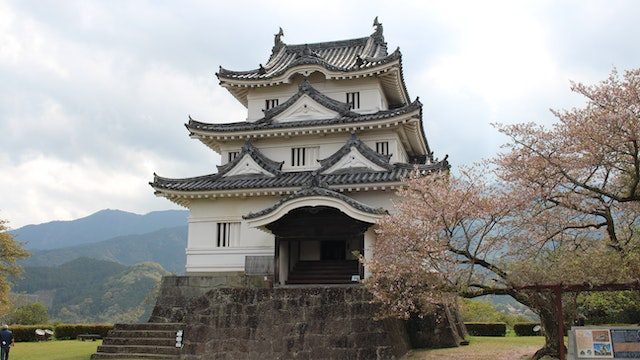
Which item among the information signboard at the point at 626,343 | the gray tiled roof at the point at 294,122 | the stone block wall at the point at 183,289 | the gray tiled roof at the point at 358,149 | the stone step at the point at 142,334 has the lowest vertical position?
the stone step at the point at 142,334

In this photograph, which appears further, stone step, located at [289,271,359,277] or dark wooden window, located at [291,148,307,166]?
dark wooden window, located at [291,148,307,166]

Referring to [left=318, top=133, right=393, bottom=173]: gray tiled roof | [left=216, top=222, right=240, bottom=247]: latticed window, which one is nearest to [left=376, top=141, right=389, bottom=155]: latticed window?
[left=318, top=133, right=393, bottom=173]: gray tiled roof

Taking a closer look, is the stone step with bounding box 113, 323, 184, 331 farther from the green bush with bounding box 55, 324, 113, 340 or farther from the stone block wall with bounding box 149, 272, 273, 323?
the green bush with bounding box 55, 324, 113, 340

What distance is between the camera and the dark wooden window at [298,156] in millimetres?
22250

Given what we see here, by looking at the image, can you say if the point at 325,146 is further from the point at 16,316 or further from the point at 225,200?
the point at 16,316

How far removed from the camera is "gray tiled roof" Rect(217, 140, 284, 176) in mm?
21438

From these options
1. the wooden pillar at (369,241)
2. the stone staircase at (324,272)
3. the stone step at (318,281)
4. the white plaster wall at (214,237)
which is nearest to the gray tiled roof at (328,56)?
the white plaster wall at (214,237)

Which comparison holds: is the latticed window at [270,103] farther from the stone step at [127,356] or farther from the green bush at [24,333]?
the green bush at [24,333]

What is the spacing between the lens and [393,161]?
21375 millimetres

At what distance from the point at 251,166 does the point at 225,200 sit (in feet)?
5.49

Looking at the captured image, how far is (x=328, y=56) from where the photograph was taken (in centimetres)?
2620

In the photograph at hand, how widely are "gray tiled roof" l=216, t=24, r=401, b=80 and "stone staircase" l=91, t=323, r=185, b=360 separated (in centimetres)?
1122

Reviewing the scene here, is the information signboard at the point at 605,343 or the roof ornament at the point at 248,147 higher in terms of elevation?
the roof ornament at the point at 248,147

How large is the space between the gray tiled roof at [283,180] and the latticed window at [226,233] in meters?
1.54
